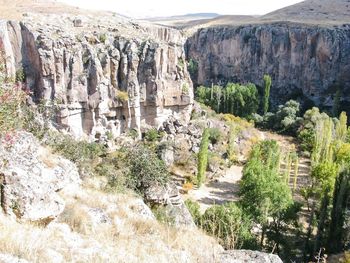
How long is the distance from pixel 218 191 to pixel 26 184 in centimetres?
2620

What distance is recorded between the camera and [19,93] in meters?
8.70

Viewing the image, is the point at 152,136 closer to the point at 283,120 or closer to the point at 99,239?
the point at 283,120

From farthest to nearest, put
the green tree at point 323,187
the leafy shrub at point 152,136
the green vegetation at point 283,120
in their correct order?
the green vegetation at point 283,120, the leafy shrub at point 152,136, the green tree at point 323,187

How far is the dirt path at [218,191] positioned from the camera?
30.6 metres

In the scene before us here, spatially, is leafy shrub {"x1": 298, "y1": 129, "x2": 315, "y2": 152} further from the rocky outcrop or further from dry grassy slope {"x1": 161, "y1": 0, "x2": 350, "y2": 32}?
dry grassy slope {"x1": 161, "y1": 0, "x2": 350, "y2": 32}

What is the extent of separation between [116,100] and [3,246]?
3640cm

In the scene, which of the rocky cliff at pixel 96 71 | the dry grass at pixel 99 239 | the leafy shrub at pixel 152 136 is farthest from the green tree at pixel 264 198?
the rocky cliff at pixel 96 71

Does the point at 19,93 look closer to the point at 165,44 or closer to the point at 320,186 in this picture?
the point at 320,186

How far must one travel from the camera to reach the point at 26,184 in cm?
807

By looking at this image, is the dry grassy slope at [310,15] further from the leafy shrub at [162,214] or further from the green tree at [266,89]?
the leafy shrub at [162,214]

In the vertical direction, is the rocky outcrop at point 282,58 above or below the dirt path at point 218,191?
above

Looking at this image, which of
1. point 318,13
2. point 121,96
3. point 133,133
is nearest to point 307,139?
point 133,133

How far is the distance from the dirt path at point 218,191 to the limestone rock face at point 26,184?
67.3ft

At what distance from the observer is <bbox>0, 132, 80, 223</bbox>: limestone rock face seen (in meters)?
7.81
